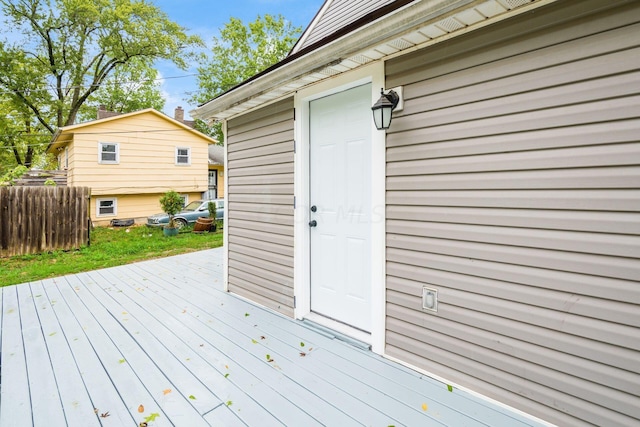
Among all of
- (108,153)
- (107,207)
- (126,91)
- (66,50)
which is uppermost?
(66,50)

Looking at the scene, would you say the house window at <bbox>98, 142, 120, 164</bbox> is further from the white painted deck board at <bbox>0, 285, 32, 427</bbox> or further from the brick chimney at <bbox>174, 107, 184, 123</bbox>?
the white painted deck board at <bbox>0, 285, 32, 427</bbox>

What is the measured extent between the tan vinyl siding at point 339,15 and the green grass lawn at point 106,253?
5.35 m

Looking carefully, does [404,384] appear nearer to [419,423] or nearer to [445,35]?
[419,423]

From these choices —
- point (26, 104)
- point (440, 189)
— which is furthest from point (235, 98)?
point (26, 104)

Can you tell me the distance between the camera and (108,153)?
11.1 m

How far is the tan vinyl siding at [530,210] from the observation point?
150cm

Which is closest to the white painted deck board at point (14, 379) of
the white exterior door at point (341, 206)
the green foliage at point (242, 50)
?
the white exterior door at point (341, 206)

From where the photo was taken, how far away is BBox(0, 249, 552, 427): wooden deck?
181cm

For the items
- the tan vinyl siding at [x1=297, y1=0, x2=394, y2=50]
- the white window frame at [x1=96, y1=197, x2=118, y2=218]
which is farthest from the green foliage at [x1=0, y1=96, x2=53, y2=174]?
the tan vinyl siding at [x1=297, y1=0, x2=394, y2=50]

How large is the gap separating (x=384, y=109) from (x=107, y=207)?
12.4 meters

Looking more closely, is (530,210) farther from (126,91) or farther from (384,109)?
(126,91)

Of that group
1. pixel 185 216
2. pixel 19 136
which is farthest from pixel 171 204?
pixel 19 136

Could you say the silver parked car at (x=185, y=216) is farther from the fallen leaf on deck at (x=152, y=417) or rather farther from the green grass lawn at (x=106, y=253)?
the fallen leaf on deck at (x=152, y=417)

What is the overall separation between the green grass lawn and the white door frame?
179 inches
